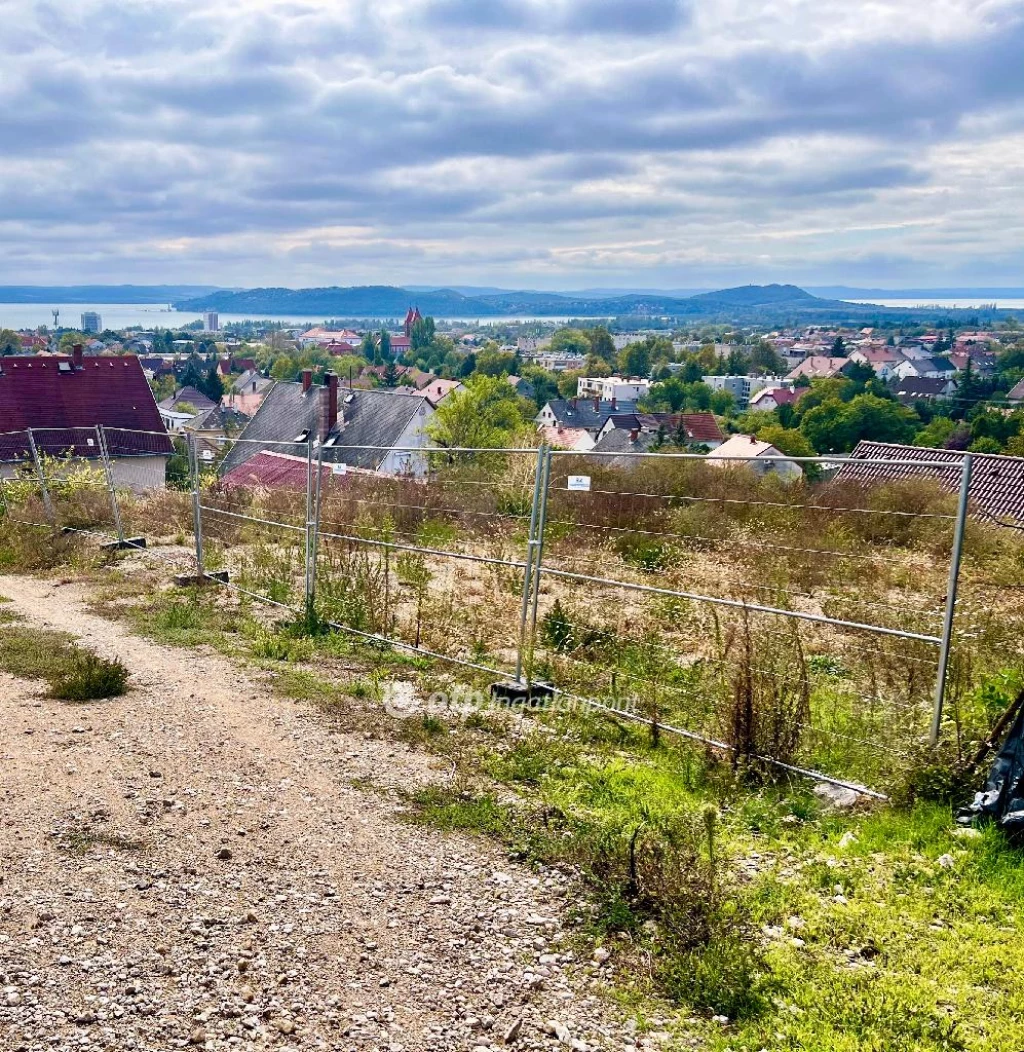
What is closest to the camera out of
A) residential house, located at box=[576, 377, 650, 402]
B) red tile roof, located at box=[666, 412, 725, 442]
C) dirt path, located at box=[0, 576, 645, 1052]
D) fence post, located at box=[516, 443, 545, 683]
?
dirt path, located at box=[0, 576, 645, 1052]

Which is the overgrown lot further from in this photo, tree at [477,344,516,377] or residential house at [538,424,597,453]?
tree at [477,344,516,377]

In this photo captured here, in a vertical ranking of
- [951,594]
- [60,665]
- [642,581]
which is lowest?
[60,665]

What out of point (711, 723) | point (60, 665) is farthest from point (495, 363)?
point (711, 723)

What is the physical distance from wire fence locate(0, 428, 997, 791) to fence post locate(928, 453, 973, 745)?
0.01 metres

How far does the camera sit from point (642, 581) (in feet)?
33.5

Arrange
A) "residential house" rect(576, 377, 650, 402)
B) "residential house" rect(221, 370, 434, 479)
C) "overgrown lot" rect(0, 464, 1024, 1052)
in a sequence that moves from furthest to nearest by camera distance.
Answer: "residential house" rect(576, 377, 650, 402) → "residential house" rect(221, 370, 434, 479) → "overgrown lot" rect(0, 464, 1024, 1052)

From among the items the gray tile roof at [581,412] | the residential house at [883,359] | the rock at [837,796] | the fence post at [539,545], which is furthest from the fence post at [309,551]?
the residential house at [883,359]

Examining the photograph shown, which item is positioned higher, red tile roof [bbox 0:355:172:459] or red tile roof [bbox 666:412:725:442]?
red tile roof [bbox 0:355:172:459]

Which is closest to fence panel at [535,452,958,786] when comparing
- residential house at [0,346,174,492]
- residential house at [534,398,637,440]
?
residential house at [0,346,174,492]

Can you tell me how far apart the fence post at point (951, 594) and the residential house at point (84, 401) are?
32.9 metres

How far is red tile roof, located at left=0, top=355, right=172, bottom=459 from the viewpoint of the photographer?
37469 millimetres

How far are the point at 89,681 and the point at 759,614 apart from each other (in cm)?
537

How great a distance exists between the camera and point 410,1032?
350cm

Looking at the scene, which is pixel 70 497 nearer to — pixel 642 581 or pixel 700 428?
pixel 642 581
